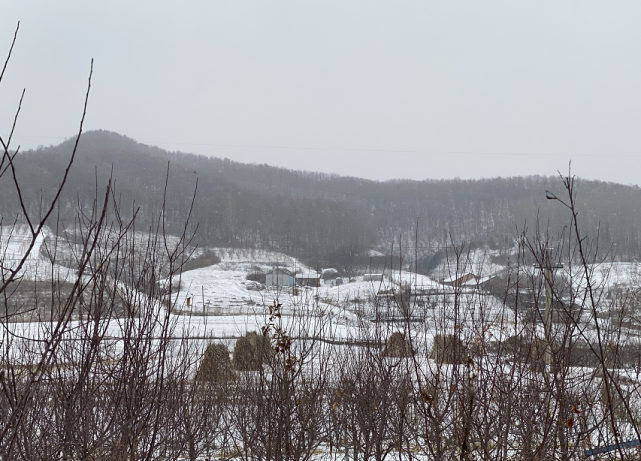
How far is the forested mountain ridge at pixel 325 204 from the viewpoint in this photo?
64188 millimetres

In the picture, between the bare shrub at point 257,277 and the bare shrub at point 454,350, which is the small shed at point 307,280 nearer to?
the bare shrub at point 454,350

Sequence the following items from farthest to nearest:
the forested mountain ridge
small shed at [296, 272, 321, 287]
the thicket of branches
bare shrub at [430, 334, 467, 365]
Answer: the forested mountain ridge < small shed at [296, 272, 321, 287] < bare shrub at [430, 334, 467, 365] < the thicket of branches

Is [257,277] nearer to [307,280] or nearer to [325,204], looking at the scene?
[325,204]

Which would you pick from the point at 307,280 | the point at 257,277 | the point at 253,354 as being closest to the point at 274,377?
the point at 253,354

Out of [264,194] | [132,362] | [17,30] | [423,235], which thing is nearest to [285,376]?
[132,362]

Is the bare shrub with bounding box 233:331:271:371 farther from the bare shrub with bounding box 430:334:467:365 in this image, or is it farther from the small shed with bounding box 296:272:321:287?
the bare shrub with bounding box 430:334:467:365

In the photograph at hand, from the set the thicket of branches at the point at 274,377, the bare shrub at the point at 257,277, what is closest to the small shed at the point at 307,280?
the thicket of branches at the point at 274,377

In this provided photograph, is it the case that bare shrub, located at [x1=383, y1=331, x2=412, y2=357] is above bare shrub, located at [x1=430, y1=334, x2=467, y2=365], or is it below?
below

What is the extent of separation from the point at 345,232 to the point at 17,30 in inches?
Answer: 2855

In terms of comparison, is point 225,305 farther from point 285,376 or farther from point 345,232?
point 345,232

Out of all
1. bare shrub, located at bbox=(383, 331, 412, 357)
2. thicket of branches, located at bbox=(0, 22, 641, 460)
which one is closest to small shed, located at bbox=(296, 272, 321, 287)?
thicket of branches, located at bbox=(0, 22, 641, 460)

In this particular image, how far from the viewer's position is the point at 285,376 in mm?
4246

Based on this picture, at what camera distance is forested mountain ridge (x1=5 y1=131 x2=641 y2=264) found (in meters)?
64.2

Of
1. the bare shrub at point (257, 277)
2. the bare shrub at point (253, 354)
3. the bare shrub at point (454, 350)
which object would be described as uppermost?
the bare shrub at point (454, 350)
